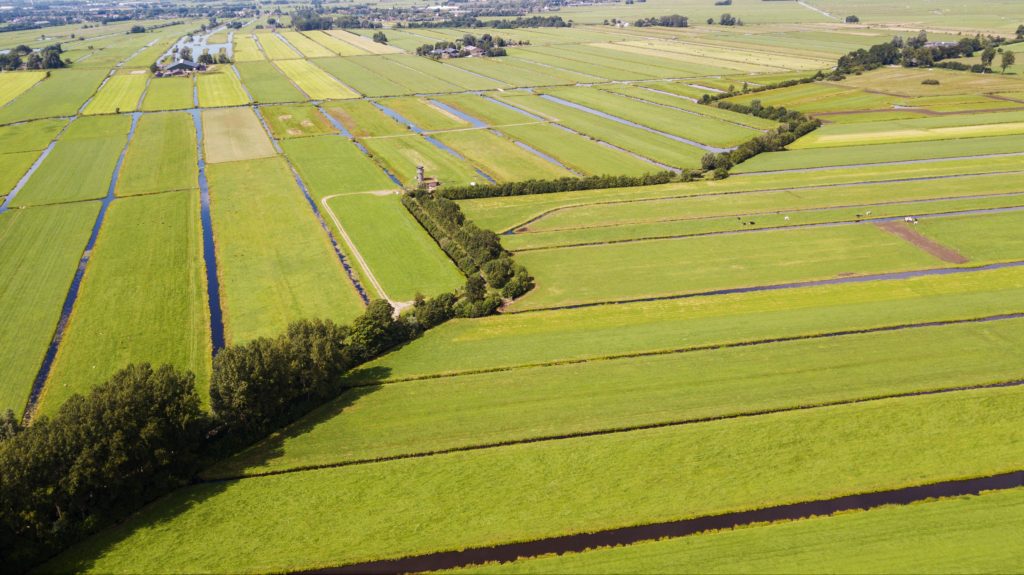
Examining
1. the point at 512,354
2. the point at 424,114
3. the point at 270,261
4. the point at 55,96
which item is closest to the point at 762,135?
the point at 424,114

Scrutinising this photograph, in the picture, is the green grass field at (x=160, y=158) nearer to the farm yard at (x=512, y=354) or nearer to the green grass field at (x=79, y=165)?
the farm yard at (x=512, y=354)

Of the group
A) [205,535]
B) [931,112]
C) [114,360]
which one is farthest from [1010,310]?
[931,112]

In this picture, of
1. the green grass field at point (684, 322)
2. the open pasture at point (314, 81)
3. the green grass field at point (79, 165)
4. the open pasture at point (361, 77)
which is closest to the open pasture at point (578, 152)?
the green grass field at point (684, 322)

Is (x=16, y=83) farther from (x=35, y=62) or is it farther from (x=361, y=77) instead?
(x=361, y=77)

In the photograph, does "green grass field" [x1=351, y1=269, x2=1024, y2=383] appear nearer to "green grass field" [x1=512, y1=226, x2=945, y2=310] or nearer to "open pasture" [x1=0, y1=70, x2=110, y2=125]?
"green grass field" [x1=512, y1=226, x2=945, y2=310]

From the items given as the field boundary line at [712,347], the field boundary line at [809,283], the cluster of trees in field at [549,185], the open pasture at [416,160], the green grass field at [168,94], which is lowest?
the field boundary line at [712,347]

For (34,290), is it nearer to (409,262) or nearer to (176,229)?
(176,229)

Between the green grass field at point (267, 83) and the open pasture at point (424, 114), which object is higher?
the green grass field at point (267, 83)
